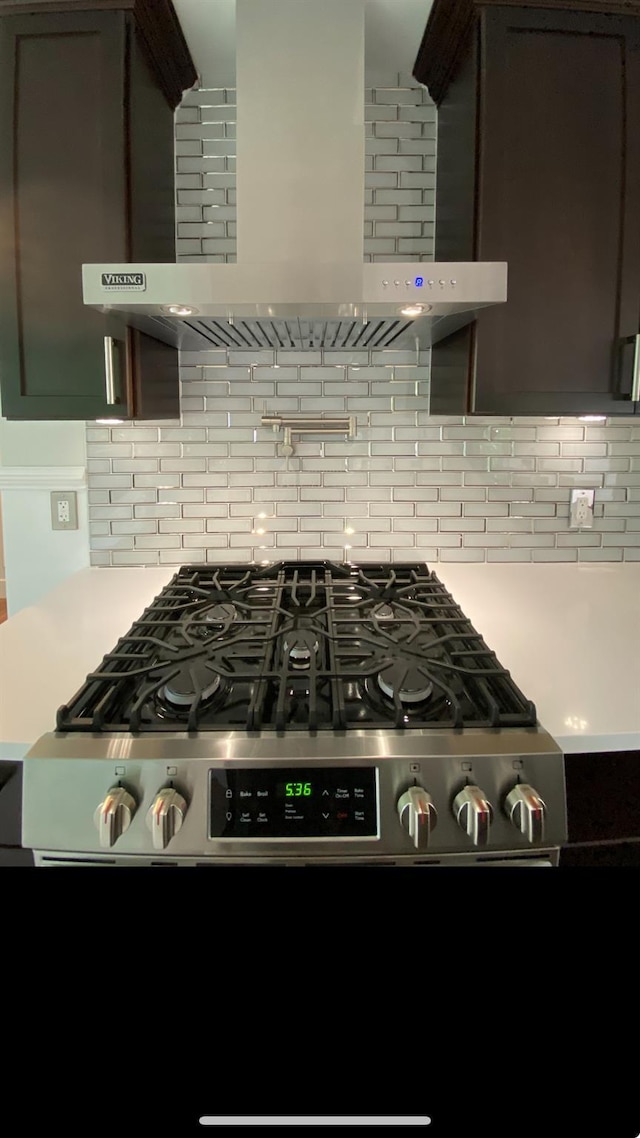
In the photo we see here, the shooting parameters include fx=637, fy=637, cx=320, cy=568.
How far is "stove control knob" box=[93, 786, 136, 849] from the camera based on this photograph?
918 mm

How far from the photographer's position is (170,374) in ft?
5.67

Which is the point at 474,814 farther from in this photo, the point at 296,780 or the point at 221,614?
the point at 221,614

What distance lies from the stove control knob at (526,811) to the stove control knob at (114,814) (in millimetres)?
561

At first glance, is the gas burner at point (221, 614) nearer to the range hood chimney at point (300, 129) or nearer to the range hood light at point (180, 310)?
the range hood light at point (180, 310)

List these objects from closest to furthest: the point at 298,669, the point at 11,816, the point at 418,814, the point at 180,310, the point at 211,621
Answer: the point at 418,814, the point at 11,816, the point at 298,669, the point at 180,310, the point at 211,621

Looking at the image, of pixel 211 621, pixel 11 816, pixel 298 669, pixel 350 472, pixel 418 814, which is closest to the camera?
pixel 418 814

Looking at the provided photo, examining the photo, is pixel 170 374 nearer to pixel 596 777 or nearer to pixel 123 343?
pixel 123 343

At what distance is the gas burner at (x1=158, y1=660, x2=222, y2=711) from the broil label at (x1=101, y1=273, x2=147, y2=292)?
28.3 inches

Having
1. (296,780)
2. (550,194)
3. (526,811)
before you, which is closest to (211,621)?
(296,780)

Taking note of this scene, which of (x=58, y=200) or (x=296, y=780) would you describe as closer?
(x=296, y=780)

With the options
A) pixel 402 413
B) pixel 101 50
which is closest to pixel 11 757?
pixel 402 413

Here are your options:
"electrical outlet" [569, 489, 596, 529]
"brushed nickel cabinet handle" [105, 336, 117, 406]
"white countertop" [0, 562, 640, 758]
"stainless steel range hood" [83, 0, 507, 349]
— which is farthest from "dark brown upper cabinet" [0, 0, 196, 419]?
"electrical outlet" [569, 489, 596, 529]

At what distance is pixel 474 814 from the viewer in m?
0.92

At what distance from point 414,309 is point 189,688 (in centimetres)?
87
